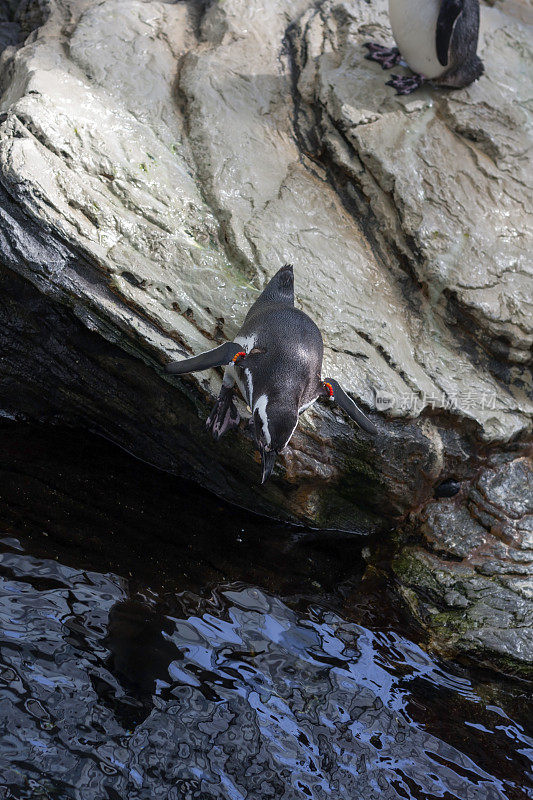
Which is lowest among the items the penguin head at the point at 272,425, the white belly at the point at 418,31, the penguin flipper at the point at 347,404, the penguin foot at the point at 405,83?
the penguin head at the point at 272,425

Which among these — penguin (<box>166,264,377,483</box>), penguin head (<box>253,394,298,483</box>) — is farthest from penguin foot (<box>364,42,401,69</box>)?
penguin head (<box>253,394,298,483</box>)

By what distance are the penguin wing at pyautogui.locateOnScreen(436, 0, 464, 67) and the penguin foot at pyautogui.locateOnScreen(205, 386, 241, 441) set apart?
3.14 m

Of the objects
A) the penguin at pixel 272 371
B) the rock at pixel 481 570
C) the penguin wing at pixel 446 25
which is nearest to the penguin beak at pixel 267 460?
the penguin at pixel 272 371

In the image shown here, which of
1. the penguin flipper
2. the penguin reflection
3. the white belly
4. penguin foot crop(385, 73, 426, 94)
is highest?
the white belly

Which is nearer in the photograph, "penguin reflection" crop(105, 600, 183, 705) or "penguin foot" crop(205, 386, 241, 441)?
"penguin reflection" crop(105, 600, 183, 705)

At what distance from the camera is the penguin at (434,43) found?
5.24 metres

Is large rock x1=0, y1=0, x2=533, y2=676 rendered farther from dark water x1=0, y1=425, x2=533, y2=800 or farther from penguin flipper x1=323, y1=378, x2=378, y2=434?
dark water x1=0, y1=425, x2=533, y2=800

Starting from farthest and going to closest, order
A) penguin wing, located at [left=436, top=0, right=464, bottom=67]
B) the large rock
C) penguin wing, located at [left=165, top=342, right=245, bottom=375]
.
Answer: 1. penguin wing, located at [left=436, top=0, right=464, bottom=67]
2. the large rock
3. penguin wing, located at [left=165, top=342, right=245, bottom=375]

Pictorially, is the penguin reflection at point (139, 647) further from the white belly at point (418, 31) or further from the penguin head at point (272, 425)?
the white belly at point (418, 31)

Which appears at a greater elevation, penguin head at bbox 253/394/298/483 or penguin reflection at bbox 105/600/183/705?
penguin head at bbox 253/394/298/483

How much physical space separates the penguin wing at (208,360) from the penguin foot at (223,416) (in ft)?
0.89

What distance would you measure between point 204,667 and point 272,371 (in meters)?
1.44

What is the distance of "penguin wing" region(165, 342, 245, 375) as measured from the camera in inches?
145

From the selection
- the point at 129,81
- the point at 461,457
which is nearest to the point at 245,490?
the point at 461,457
